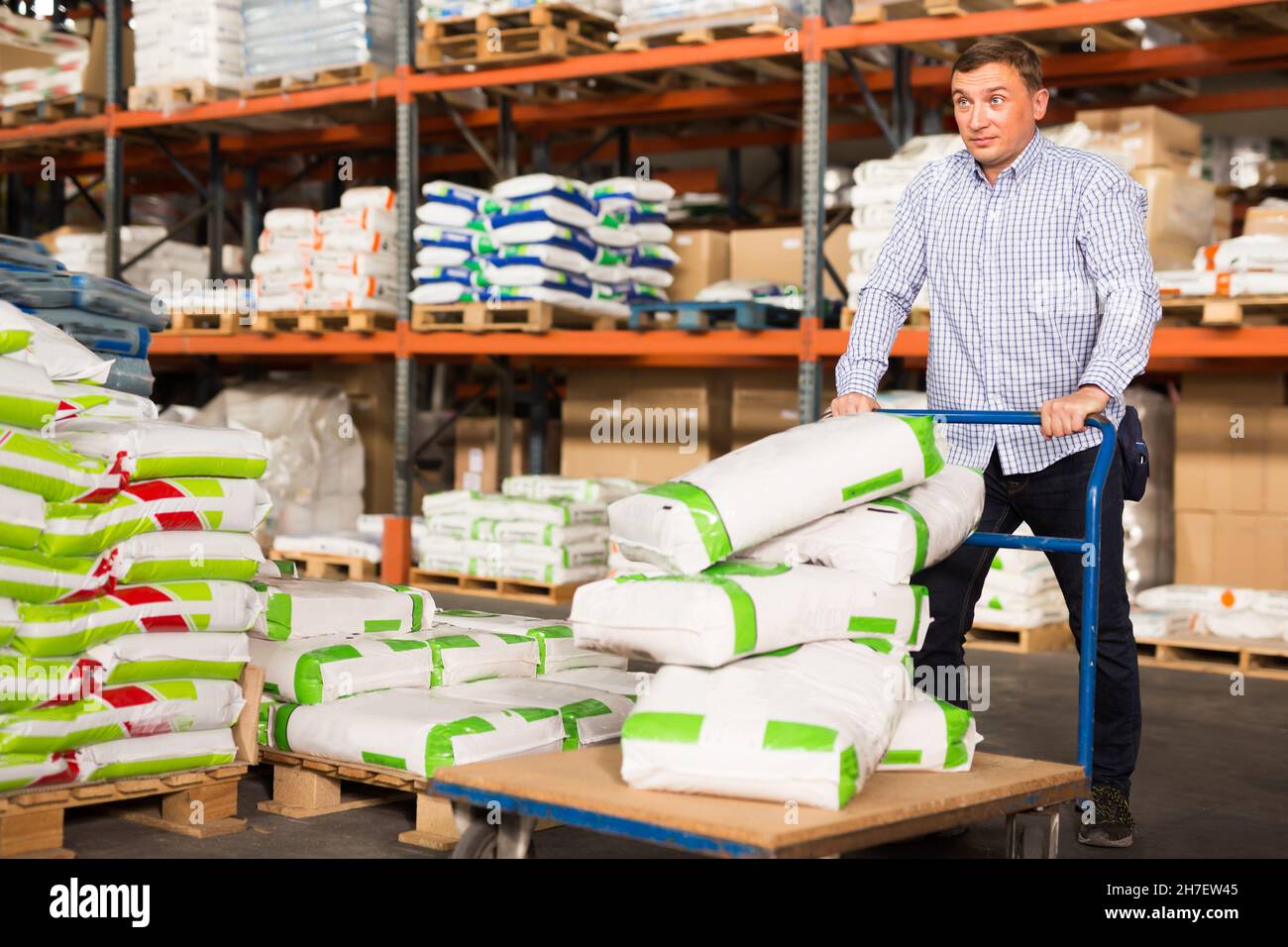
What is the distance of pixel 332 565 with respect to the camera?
A: 10219 mm

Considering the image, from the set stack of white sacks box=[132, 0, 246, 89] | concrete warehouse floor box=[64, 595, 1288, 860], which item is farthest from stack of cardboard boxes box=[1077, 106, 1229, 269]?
stack of white sacks box=[132, 0, 246, 89]

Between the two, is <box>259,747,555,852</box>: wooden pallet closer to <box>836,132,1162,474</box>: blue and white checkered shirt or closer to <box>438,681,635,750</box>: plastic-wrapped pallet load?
<box>438,681,635,750</box>: plastic-wrapped pallet load

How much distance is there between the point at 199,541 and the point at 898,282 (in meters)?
2.01

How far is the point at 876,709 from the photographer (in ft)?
10.1

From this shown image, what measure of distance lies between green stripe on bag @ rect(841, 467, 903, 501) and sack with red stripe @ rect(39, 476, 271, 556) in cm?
175

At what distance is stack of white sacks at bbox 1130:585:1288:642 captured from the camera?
7309mm

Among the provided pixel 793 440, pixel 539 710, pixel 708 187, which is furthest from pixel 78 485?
pixel 708 187

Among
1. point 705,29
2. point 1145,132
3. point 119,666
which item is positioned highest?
point 705,29

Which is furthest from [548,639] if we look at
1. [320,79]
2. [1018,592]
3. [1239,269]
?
[320,79]

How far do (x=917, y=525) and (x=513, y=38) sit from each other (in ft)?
21.1

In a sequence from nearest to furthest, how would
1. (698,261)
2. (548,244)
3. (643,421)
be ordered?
(548,244) → (698,261) → (643,421)

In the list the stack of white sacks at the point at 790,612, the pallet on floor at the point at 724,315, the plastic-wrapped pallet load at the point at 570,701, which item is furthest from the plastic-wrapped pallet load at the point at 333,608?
the pallet on floor at the point at 724,315

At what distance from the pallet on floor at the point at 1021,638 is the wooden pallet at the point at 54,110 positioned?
7645mm

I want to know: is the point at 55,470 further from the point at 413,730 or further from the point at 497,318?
the point at 497,318
